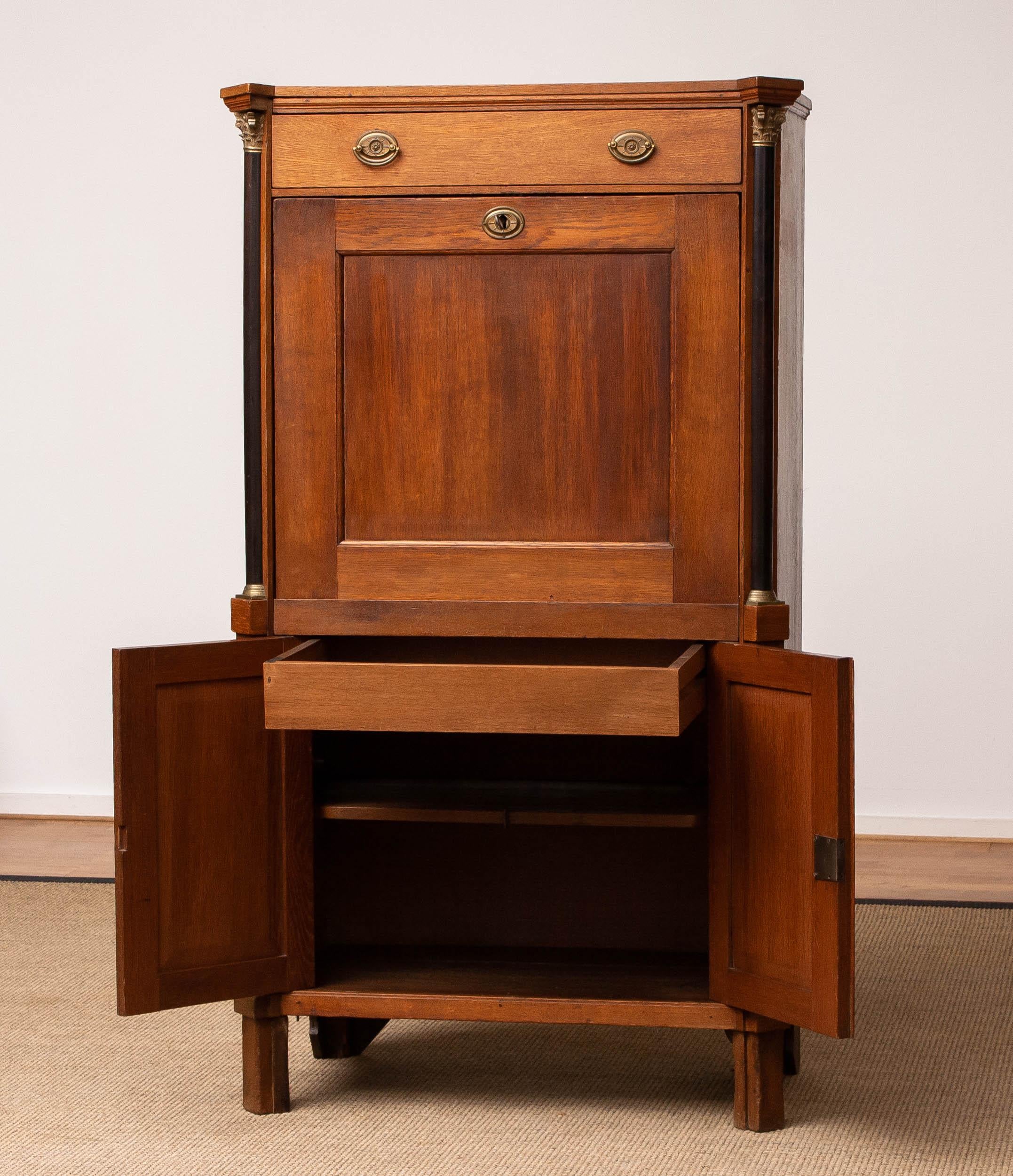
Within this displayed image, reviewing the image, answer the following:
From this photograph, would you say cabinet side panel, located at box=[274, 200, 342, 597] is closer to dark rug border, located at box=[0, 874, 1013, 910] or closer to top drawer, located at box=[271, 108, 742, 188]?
top drawer, located at box=[271, 108, 742, 188]

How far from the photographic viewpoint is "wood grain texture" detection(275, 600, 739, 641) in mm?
2172

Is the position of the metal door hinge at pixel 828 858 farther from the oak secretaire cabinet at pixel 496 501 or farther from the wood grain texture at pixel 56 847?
the wood grain texture at pixel 56 847

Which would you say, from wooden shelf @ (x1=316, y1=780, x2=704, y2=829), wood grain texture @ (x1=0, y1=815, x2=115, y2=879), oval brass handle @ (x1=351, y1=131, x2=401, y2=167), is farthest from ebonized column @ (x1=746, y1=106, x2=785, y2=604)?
wood grain texture @ (x1=0, y1=815, x2=115, y2=879)

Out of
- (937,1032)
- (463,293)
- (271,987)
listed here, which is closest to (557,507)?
(463,293)

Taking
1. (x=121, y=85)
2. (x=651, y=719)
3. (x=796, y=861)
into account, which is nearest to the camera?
(x=651, y=719)

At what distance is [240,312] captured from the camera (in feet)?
13.9

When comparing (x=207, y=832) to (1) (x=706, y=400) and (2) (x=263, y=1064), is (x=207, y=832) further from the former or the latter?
(1) (x=706, y=400)

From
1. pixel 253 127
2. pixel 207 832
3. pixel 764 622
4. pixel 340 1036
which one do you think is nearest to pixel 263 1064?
pixel 340 1036

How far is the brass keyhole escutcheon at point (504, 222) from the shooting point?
218 cm

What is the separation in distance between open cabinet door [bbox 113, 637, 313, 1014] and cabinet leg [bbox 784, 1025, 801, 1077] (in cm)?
77

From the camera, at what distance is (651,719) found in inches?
74.4

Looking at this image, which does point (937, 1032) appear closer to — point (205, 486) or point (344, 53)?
point (205, 486)

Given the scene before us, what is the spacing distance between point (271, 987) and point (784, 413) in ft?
3.77

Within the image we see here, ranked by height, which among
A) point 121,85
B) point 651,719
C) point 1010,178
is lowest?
point 651,719
